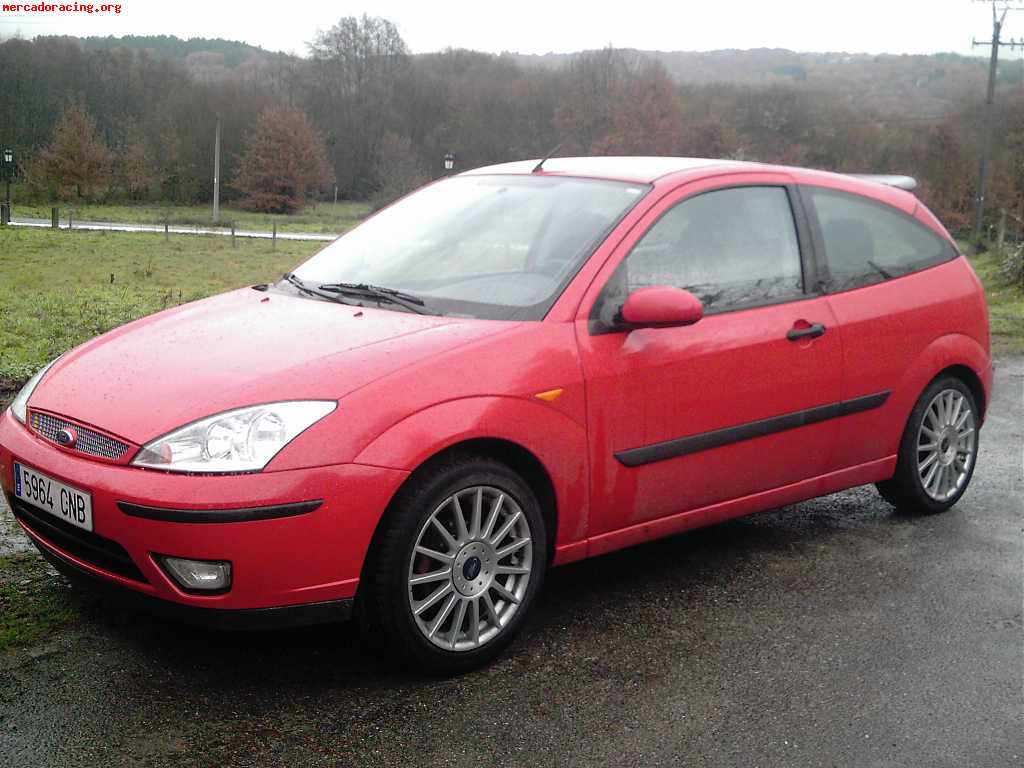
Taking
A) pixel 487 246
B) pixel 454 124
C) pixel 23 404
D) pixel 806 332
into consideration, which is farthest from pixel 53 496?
pixel 454 124

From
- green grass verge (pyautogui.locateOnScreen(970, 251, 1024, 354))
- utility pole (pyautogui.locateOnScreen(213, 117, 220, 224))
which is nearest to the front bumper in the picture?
green grass verge (pyautogui.locateOnScreen(970, 251, 1024, 354))

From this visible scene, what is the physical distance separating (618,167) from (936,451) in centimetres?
218

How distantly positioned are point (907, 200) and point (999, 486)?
1773mm

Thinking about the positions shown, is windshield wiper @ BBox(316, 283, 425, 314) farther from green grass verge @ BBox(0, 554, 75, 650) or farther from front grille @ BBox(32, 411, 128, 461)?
green grass verge @ BBox(0, 554, 75, 650)

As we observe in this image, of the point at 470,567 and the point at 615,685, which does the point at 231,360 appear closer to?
the point at 470,567

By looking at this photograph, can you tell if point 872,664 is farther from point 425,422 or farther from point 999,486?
point 999,486

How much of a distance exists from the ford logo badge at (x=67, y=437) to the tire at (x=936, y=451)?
3.69 metres

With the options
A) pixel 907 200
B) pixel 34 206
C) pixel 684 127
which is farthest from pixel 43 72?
pixel 684 127

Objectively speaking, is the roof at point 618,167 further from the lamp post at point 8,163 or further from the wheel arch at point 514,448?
the lamp post at point 8,163

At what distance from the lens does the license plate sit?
334cm

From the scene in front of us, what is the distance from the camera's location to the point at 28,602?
4051 mm

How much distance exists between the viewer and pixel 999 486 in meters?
6.24

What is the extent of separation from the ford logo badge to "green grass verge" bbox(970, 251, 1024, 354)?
33.8ft

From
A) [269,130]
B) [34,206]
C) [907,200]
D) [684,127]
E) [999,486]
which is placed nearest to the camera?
[907,200]
